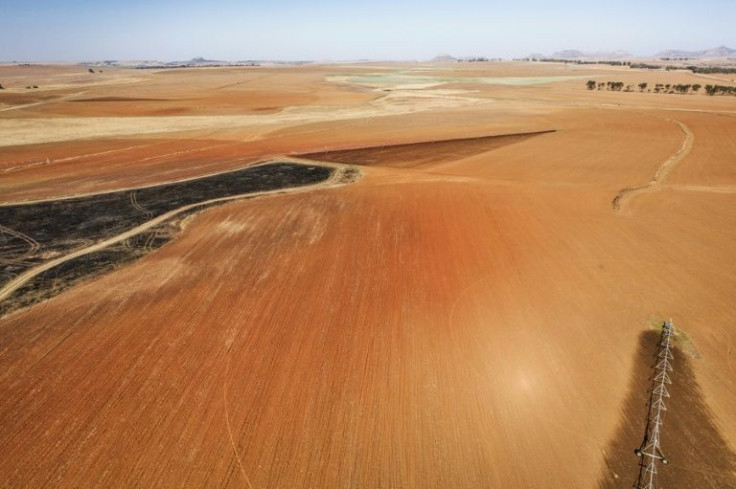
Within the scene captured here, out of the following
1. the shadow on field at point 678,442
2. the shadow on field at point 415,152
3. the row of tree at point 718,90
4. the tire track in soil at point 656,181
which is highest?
the row of tree at point 718,90

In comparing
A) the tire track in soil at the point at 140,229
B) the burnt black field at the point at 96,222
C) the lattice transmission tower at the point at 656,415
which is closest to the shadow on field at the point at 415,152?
the tire track in soil at the point at 140,229

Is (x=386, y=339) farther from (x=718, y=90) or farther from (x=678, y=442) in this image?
(x=718, y=90)

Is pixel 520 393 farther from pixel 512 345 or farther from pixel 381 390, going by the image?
pixel 381 390

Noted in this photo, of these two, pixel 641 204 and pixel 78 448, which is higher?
pixel 641 204

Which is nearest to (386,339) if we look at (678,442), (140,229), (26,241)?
(678,442)

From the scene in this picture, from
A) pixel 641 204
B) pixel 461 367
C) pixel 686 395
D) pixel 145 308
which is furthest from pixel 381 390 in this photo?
pixel 641 204

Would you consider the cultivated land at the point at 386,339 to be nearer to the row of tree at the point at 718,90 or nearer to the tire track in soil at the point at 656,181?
the tire track in soil at the point at 656,181

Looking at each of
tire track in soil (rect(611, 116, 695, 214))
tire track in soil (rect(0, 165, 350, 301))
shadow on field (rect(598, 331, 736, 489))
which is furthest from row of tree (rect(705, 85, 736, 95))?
shadow on field (rect(598, 331, 736, 489))
